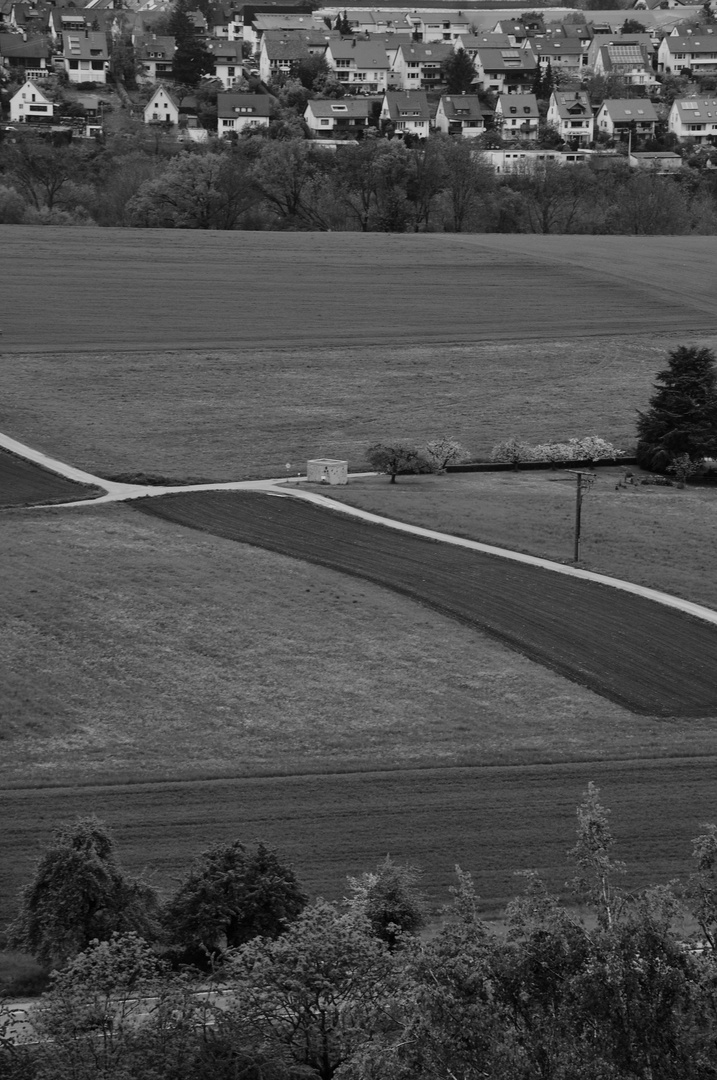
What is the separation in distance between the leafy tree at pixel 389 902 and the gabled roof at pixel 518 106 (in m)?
134

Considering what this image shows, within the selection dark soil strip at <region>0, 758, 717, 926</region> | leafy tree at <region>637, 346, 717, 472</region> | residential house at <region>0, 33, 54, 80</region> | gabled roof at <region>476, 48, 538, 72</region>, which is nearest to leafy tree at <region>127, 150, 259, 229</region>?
leafy tree at <region>637, 346, 717, 472</region>

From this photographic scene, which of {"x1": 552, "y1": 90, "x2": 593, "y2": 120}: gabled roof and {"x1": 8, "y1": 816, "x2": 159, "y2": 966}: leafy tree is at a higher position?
{"x1": 552, "y1": 90, "x2": 593, "y2": 120}: gabled roof

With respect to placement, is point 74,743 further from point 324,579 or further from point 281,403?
point 281,403

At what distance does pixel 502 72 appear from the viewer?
539 feet

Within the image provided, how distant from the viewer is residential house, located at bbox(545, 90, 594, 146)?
145m

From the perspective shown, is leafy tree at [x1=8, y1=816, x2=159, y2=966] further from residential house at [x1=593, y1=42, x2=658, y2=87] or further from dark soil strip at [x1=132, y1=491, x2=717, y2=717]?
residential house at [x1=593, y1=42, x2=658, y2=87]

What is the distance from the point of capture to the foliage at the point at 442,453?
5753 cm

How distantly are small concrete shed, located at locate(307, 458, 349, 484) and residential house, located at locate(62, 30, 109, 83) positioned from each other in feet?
347

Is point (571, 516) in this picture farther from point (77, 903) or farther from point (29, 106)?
point (29, 106)

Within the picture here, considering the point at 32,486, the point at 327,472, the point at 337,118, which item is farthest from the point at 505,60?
the point at 32,486

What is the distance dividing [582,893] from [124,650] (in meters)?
19.2

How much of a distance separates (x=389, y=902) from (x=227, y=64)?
5910 inches

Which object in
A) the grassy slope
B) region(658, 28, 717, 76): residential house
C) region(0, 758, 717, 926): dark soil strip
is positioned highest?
region(658, 28, 717, 76): residential house

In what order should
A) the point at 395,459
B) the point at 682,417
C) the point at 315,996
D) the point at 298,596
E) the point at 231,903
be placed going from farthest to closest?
the point at 682,417 < the point at 395,459 < the point at 298,596 < the point at 231,903 < the point at 315,996
